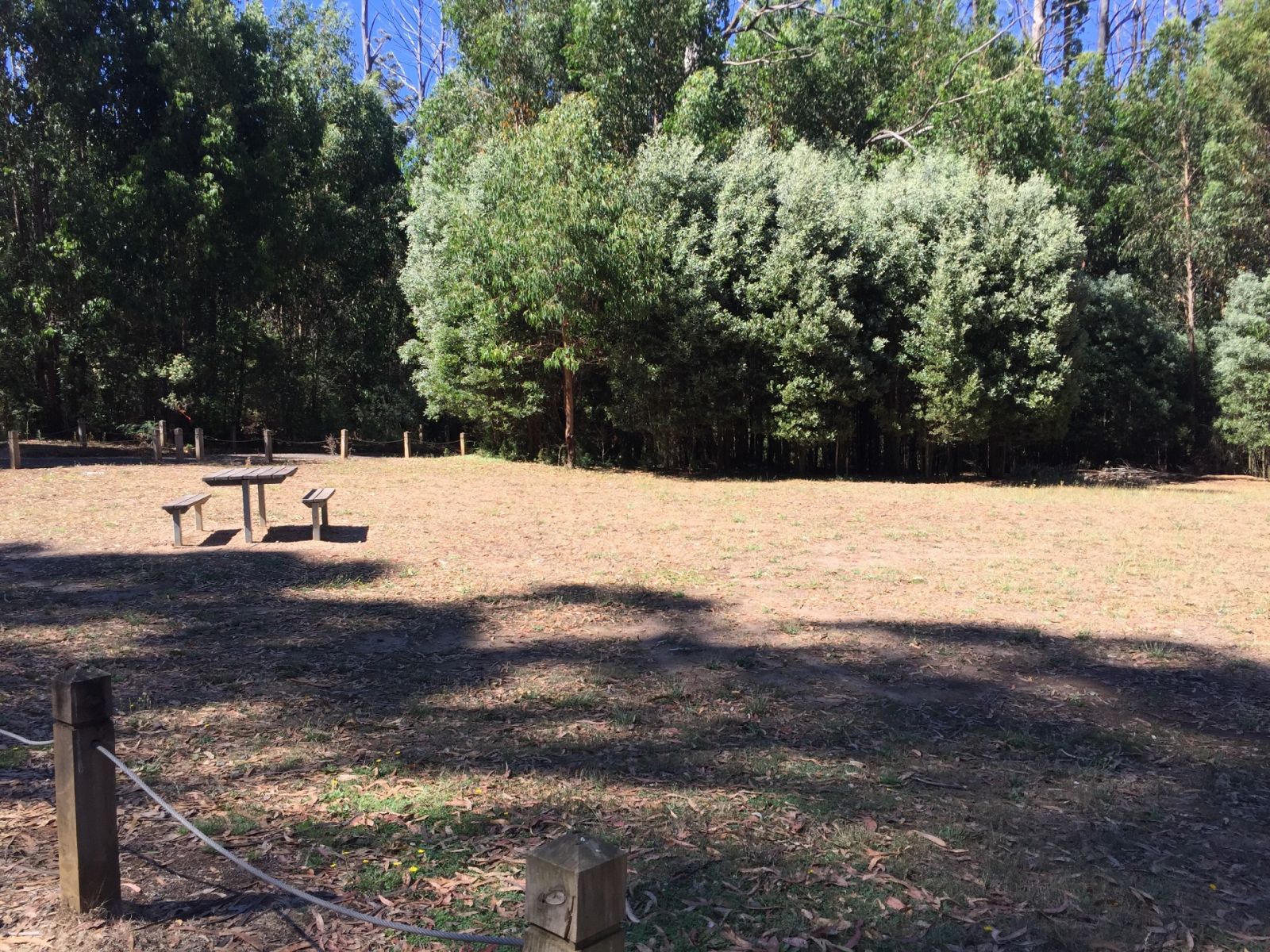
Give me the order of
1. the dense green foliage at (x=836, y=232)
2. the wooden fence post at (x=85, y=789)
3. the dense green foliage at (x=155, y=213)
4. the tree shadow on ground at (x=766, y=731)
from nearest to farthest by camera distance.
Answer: the wooden fence post at (x=85, y=789) → the tree shadow on ground at (x=766, y=731) → the dense green foliage at (x=836, y=232) → the dense green foliage at (x=155, y=213)

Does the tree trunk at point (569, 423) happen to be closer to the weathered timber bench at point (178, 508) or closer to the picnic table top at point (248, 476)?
the picnic table top at point (248, 476)

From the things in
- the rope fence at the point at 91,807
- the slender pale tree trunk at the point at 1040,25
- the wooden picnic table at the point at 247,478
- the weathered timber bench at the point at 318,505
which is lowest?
the rope fence at the point at 91,807

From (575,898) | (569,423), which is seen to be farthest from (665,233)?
(575,898)

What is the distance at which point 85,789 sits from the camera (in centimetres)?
273

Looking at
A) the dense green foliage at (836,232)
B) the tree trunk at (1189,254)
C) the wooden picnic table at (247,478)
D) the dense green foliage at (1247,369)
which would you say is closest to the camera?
the wooden picnic table at (247,478)

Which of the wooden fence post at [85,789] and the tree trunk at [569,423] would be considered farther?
the tree trunk at [569,423]

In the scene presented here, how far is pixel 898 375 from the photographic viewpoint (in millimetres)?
19734

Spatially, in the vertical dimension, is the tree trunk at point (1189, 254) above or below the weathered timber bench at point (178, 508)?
above

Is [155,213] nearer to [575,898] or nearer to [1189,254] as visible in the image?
[575,898]

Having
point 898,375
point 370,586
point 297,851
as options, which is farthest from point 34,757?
point 898,375

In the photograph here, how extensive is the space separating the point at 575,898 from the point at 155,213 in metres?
25.8

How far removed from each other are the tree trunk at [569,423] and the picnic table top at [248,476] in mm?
10225


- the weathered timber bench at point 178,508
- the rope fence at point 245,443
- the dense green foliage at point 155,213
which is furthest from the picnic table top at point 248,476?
the dense green foliage at point 155,213

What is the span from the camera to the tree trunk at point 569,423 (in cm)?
2062
